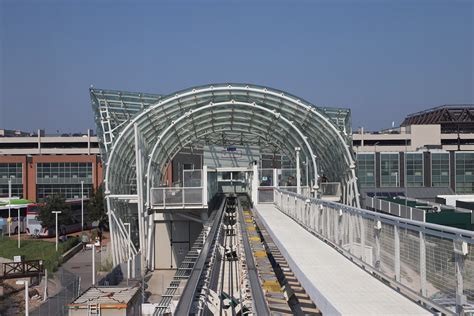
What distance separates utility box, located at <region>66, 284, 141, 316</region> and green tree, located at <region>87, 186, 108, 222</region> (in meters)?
39.4

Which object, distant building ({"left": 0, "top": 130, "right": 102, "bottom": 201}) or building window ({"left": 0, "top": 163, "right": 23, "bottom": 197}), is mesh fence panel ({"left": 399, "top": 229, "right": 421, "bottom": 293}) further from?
→ building window ({"left": 0, "top": 163, "right": 23, "bottom": 197})

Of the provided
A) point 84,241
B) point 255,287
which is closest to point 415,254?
point 255,287

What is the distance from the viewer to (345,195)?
42125mm

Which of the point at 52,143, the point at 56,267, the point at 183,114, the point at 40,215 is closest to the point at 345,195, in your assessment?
the point at 183,114

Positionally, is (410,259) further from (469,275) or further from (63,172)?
(63,172)

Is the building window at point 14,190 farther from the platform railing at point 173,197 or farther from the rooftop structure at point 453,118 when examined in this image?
the rooftop structure at point 453,118

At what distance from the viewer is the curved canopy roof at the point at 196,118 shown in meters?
36.1

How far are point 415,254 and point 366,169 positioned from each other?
6715 centimetres

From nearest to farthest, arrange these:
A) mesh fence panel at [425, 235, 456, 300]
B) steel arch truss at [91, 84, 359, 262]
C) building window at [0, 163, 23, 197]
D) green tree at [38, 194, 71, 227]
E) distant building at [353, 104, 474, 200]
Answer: mesh fence panel at [425, 235, 456, 300], steel arch truss at [91, 84, 359, 262], green tree at [38, 194, 71, 227], distant building at [353, 104, 474, 200], building window at [0, 163, 23, 197]

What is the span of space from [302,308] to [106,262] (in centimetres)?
2870

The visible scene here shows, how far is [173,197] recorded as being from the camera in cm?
3341

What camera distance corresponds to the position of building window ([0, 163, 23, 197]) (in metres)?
73.6

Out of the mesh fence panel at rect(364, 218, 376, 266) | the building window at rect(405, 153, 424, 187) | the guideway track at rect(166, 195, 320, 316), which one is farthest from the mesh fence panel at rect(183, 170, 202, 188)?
the building window at rect(405, 153, 424, 187)

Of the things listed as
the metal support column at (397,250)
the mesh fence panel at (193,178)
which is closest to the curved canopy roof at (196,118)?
the mesh fence panel at (193,178)
